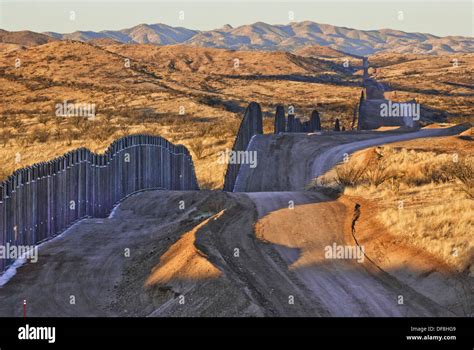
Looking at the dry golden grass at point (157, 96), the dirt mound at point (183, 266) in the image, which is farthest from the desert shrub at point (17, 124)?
the dirt mound at point (183, 266)

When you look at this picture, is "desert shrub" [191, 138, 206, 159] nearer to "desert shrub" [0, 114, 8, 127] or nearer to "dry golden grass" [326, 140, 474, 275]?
"dry golden grass" [326, 140, 474, 275]

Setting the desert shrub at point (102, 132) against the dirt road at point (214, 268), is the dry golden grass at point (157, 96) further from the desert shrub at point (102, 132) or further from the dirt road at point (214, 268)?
the dirt road at point (214, 268)

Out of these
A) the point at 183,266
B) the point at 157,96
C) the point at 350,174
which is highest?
the point at 157,96

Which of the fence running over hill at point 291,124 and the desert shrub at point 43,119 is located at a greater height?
the fence running over hill at point 291,124

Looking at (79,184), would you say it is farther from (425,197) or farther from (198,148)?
(198,148)

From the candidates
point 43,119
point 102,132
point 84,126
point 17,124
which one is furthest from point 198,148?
point 43,119

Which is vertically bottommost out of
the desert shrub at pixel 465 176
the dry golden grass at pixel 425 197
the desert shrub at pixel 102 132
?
the desert shrub at pixel 102 132

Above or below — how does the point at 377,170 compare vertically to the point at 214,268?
above
